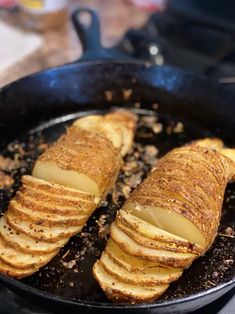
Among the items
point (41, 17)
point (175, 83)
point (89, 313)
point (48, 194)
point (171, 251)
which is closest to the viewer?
point (89, 313)

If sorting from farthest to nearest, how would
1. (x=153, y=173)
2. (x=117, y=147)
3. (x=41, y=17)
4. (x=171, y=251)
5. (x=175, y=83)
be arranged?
(x=41, y=17)
(x=175, y=83)
(x=117, y=147)
(x=153, y=173)
(x=171, y=251)

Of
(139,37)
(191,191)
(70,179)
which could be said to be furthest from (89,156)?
(139,37)

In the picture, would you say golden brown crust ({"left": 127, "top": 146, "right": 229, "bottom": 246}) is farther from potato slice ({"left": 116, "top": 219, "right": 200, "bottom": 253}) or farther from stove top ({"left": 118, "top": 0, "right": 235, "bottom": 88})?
stove top ({"left": 118, "top": 0, "right": 235, "bottom": 88})

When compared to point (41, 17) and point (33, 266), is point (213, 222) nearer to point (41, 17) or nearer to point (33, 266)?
point (33, 266)

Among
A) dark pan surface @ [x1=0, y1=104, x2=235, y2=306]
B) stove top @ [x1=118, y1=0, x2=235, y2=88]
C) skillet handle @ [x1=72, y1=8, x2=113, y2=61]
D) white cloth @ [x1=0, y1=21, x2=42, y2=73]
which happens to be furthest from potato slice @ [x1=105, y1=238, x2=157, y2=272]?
white cloth @ [x1=0, y1=21, x2=42, y2=73]

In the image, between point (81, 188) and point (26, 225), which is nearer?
point (26, 225)

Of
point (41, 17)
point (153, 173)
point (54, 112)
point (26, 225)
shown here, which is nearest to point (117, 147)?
point (153, 173)
